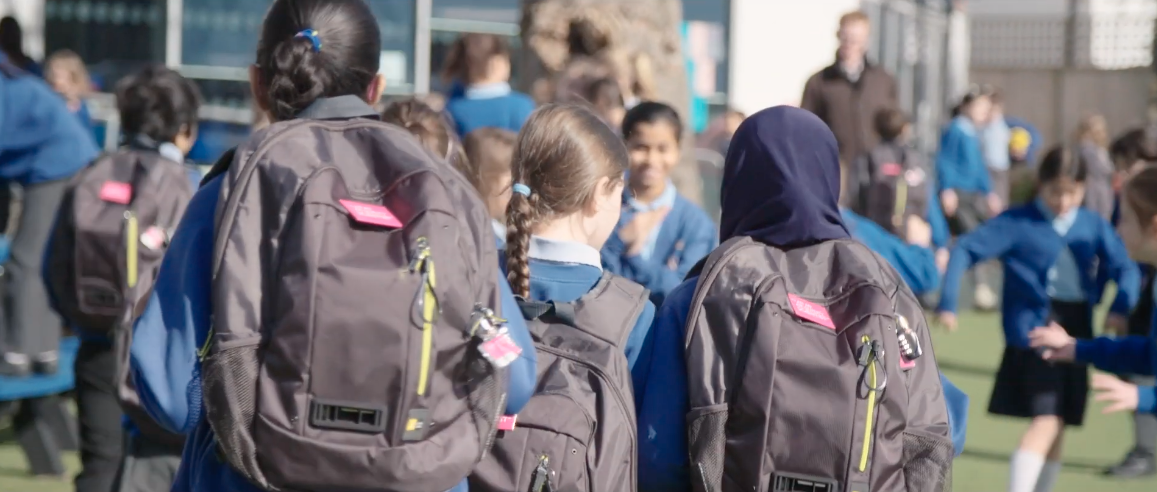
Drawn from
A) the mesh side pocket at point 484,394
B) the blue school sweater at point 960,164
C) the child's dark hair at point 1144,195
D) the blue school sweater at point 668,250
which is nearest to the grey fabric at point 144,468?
the blue school sweater at point 668,250

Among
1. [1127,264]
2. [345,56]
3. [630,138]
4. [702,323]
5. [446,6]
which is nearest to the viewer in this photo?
[345,56]

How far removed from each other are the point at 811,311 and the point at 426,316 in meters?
0.77

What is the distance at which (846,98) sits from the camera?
31.7 feet

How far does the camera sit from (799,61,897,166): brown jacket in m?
9.58

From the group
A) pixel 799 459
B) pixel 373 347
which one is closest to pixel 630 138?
pixel 799 459

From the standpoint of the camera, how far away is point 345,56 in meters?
2.68

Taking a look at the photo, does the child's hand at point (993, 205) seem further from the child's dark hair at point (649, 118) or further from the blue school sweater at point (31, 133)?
the child's dark hair at point (649, 118)

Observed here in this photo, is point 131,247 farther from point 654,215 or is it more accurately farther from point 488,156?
point 654,215

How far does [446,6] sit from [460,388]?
13.7 metres

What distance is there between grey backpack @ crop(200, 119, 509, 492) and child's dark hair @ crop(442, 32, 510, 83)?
13.7 feet

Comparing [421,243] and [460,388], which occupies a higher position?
[421,243]

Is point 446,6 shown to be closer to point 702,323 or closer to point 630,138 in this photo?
point 630,138

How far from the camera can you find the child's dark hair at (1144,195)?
4.34 m

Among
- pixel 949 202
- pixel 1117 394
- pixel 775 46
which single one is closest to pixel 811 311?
pixel 1117 394
